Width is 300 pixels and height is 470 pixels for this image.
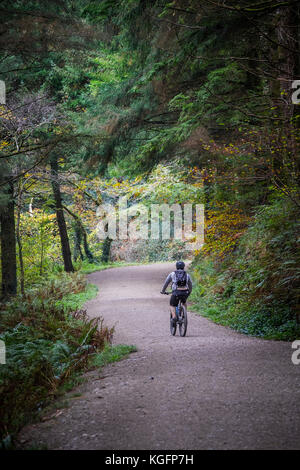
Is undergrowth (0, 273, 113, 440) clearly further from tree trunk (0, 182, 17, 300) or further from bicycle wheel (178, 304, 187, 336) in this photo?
tree trunk (0, 182, 17, 300)

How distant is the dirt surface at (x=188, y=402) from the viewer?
12.9 feet

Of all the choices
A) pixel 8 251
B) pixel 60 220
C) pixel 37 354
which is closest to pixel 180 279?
pixel 37 354

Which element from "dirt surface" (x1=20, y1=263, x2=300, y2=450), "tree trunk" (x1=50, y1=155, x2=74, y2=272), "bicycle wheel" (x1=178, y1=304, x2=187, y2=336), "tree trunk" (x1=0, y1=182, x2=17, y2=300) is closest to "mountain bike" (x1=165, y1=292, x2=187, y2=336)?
"bicycle wheel" (x1=178, y1=304, x2=187, y2=336)

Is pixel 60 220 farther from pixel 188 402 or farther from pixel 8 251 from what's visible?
pixel 188 402

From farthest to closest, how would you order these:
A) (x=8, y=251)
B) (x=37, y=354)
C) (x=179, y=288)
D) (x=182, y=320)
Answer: (x=8, y=251) → (x=179, y=288) → (x=182, y=320) → (x=37, y=354)

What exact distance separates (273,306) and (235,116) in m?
5.56

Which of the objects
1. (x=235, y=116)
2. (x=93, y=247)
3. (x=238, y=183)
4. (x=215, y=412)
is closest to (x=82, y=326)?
(x=215, y=412)

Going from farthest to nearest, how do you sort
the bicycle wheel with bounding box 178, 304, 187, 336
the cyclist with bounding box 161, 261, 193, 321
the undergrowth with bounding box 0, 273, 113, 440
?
1. the cyclist with bounding box 161, 261, 193, 321
2. the bicycle wheel with bounding box 178, 304, 187, 336
3. the undergrowth with bounding box 0, 273, 113, 440

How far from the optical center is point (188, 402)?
484cm

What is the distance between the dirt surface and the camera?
12.9 feet

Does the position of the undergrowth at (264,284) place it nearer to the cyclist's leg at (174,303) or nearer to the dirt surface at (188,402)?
the dirt surface at (188,402)

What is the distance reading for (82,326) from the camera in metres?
9.20
